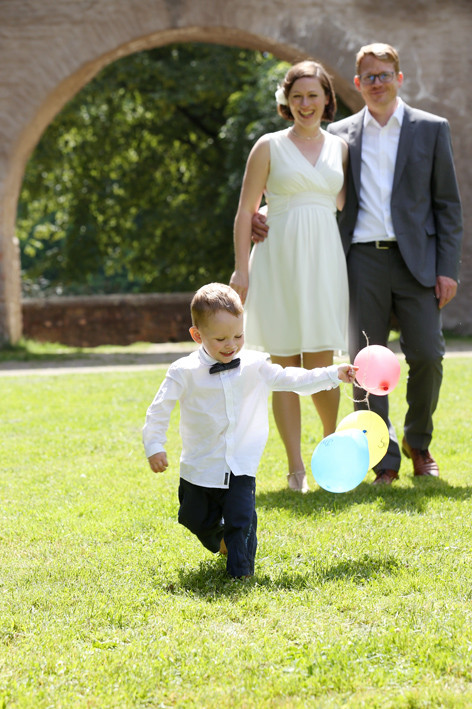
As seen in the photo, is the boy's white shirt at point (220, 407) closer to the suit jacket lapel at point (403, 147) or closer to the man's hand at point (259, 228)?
the man's hand at point (259, 228)

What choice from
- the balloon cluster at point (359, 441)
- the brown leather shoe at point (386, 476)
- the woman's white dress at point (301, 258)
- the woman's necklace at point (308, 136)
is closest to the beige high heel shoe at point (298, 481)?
the brown leather shoe at point (386, 476)

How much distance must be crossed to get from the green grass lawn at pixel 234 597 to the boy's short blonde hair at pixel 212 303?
0.94 metres

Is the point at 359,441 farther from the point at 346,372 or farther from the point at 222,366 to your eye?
the point at 222,366

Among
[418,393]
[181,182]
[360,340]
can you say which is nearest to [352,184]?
[360,340]

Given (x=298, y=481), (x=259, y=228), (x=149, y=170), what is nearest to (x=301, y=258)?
(x=259, y=228)

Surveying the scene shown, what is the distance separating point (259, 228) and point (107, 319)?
1273 centimetres

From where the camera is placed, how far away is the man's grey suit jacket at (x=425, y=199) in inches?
187

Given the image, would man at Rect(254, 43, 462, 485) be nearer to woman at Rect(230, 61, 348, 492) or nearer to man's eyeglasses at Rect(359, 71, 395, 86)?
man's eyeglasses at Rect(359, 71, 395, 86)

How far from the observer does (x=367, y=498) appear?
4441mm

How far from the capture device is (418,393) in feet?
16.4

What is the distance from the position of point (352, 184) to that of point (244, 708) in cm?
317

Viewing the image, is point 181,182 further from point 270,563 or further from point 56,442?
point 270,563

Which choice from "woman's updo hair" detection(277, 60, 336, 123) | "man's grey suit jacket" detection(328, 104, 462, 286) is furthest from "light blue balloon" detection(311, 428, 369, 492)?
"woman's updo hair" detection(277, 60, 336, 123)

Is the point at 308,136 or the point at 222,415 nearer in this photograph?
the point at 222,415
